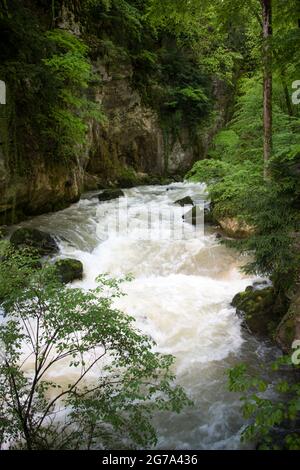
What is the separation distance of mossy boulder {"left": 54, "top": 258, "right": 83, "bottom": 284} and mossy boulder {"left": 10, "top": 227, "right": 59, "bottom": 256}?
83 centimetres

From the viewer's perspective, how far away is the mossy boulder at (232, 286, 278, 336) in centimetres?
689

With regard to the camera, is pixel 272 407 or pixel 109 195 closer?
pixel 272 407

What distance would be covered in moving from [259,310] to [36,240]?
570 cm

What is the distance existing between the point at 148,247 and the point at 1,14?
22.5 feet

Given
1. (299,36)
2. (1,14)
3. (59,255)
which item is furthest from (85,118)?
(299,36)

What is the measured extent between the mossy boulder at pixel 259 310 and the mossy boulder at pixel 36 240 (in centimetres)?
499

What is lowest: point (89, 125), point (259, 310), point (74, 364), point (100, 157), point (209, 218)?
point (259, 310)

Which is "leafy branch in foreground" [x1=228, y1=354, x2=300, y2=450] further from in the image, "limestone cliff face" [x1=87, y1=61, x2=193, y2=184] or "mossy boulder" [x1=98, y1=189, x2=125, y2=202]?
"limestone cliff face" [x1=87, y1=61, x2=193, y2=184]

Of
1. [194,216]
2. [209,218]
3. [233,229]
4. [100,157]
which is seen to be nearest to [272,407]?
[233,229]

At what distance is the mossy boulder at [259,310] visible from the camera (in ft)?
22.6

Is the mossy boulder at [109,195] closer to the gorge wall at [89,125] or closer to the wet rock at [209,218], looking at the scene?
the gorge wall at [89,125]

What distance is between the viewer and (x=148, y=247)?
10.9m

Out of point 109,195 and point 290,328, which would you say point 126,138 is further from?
point 290,328

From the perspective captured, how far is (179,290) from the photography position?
8.80m
